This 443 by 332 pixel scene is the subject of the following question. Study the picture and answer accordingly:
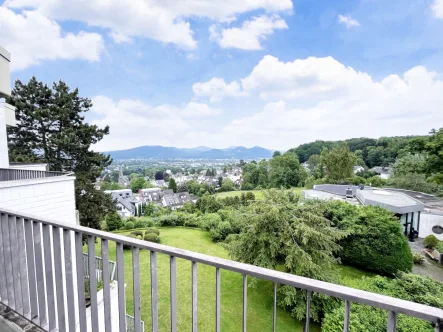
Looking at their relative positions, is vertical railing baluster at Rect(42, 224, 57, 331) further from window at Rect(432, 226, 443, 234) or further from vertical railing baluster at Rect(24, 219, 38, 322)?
window at Rect(432, 226, 443, 234)

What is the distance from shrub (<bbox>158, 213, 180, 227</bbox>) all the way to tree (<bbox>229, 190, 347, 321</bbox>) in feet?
34.9

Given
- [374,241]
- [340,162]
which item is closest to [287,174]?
[340,162]

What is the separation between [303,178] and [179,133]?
68.5ft

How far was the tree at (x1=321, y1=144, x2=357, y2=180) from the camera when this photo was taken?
23297 millimetres

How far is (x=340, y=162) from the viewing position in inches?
931

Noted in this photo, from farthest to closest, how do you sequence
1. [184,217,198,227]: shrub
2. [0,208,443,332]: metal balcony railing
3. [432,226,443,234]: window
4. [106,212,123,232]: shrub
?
1. [184,217,198,227]: shrub
2. [106,212,123,232]: shrub
3. [432,226,443,234]: window
4. [0,208,443,332]: metal balcony railing

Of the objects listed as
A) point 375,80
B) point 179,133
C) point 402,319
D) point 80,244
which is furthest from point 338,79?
point 179,133

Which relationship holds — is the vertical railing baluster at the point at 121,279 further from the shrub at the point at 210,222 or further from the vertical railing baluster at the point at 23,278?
the shrub at the point at 210,222

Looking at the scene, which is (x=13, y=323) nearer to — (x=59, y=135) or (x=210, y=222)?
(x=59, y=135)

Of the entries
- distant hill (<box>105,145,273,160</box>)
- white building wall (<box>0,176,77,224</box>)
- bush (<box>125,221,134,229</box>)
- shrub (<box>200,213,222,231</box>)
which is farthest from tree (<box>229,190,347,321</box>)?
distant hill (<box>105,145,273,160</box>)

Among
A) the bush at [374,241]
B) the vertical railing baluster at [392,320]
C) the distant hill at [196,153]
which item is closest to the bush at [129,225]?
the bush at [374,241]

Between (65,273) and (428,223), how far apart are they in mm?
17255

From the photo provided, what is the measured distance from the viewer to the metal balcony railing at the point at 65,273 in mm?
990

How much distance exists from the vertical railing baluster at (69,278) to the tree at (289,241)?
5.44m
